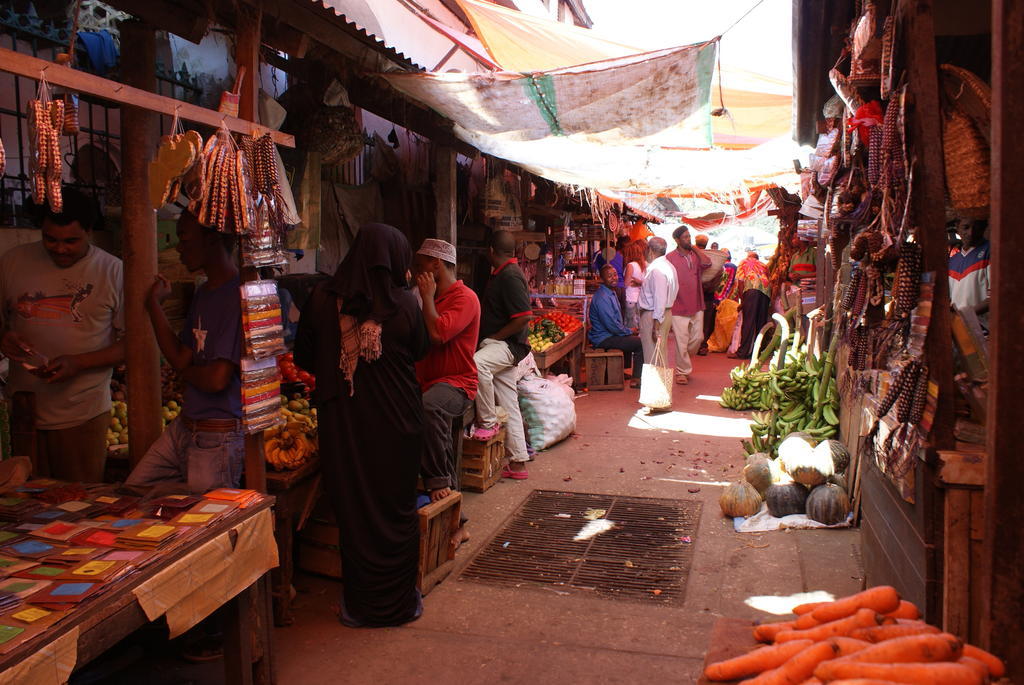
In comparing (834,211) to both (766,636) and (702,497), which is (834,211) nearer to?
(766,636)

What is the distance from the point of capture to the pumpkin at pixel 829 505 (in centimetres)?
568

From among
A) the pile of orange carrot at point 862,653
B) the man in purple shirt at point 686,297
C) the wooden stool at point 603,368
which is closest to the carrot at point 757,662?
the pile of orange carrot at point 862,653

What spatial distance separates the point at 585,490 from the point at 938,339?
4324 millimetres

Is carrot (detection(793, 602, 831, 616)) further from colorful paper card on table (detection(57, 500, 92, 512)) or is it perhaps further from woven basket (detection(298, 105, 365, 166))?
woven basket (detection(298, 105, 365, 166))

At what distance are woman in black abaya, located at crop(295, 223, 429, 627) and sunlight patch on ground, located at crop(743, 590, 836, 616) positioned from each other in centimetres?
203

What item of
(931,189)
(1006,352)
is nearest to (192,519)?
(1006,352)

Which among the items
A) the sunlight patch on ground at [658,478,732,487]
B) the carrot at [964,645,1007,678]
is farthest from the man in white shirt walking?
the carrot at [964,645,1007,678]

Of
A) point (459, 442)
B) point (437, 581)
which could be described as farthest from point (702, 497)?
point (437, 581)

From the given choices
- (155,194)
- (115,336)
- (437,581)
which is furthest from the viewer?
(437,581)

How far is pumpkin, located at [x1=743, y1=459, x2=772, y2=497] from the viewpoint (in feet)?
20.6

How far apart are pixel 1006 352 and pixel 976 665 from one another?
876mm

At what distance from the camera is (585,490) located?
22.9 feet

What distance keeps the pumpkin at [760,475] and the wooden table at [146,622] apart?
411 cm

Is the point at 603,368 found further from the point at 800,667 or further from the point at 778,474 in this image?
the point at 800,667
